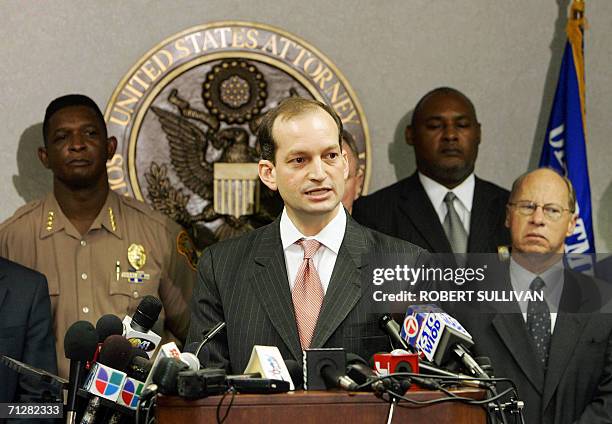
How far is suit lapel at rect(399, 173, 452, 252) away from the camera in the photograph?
523cm

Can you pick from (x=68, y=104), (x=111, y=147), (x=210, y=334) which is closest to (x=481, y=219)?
(x=111, y=147)

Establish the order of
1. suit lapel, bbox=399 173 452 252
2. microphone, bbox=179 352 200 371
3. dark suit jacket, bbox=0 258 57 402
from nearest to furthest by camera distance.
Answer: microphone, bbox=179 352 200 371 → dark suit jacket, bbox=0 258 57 402 → suit lapel, bbox=399 173 452 252

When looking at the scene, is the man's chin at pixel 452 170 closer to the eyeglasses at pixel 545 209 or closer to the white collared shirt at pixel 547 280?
the eyeglasses at pixel 545 209

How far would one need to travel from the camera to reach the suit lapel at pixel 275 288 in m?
3.02

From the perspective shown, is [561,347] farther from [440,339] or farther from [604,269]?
[440,339]

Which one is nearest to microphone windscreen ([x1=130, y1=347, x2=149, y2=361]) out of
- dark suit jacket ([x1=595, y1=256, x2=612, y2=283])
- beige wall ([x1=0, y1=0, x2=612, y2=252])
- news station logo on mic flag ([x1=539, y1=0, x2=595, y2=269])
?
dark suit jacket ([x1=595, y1=256, x2=612, y2=283])

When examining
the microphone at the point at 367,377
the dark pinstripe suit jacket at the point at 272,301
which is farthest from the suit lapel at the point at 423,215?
the microphone at the point at 367,377

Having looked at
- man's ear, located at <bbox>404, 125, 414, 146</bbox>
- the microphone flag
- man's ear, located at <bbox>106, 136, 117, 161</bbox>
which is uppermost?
man's ear, located at <bbox>404, 125, 414, 146</bbox>

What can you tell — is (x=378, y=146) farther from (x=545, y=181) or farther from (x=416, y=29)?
(x=545, y=181)

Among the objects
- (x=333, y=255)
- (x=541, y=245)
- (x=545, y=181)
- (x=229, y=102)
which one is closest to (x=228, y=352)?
(x=333, y=255)

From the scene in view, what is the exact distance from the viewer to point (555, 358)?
3898 mm

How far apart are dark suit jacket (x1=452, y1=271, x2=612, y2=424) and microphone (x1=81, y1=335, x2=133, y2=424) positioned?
1.61 m

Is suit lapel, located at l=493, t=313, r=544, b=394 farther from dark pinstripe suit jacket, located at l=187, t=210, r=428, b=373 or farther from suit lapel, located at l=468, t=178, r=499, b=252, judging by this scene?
suit lapel, located at l=468, t=178, r=499, b=252

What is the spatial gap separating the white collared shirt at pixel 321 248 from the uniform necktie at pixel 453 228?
7.22 ft
